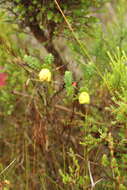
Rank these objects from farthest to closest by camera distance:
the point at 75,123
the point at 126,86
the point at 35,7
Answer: the point at 75,123
the point at 35,7
the point at 126,86

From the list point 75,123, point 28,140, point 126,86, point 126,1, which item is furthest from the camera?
point 126,1

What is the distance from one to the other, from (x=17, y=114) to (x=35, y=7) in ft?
2.51

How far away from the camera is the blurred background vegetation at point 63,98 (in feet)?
3.67

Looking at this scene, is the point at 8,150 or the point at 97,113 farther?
the point at 8,150

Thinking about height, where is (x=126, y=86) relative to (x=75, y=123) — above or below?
above

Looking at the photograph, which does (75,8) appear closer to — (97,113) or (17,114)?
(97,113)

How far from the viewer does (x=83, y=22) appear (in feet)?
4.29

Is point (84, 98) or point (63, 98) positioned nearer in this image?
point (84, 98)

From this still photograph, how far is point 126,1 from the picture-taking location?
1.76 metres

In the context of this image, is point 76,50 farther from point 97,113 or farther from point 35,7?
point 97,113

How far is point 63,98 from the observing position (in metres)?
1.37

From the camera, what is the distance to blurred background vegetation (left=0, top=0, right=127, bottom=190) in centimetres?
112

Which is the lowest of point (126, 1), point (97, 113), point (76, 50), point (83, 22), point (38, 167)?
point (38, 167)

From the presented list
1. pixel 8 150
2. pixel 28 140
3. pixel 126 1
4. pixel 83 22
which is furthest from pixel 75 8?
pixel 8 150
